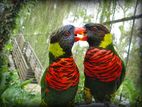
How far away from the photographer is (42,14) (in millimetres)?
2914

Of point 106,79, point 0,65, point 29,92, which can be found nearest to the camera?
point 106,79

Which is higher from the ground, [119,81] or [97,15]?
[97,15]

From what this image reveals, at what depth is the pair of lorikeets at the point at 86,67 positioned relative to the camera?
2637 mm

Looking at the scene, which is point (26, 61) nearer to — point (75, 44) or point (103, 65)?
point (75, 44)

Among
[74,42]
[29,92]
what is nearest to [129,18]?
[74,42]

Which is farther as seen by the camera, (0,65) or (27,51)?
(0,65)

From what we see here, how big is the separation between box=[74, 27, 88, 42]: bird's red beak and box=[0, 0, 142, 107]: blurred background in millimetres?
40

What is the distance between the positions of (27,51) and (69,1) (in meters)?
0.49

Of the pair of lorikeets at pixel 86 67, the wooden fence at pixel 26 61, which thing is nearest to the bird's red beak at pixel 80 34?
the pair of lorikeets at pixel 86 67

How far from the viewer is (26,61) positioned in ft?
9.41

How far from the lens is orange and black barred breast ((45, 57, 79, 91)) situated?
2658 millimetres

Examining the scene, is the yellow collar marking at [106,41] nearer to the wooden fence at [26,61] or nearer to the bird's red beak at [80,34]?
the bird's red beak at [80,34]

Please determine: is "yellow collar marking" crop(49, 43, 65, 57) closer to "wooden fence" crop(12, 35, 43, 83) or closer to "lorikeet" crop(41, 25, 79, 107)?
"lorikeet" crop(41, 25, 79, 107)

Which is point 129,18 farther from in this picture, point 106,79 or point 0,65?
point 0,65
